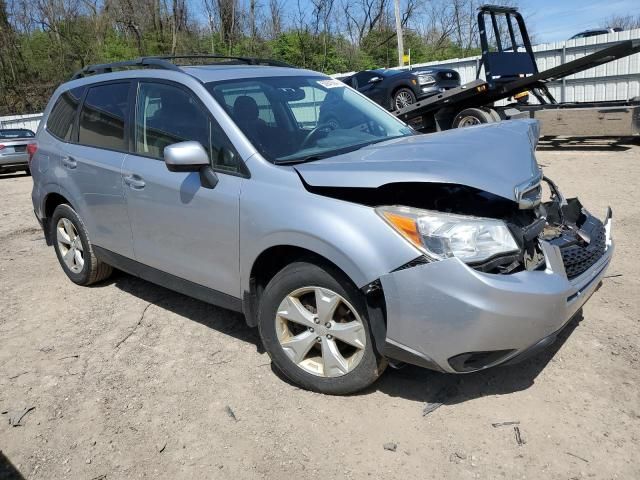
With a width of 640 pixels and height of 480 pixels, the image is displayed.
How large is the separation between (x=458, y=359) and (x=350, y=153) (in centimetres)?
134

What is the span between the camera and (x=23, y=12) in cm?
3159

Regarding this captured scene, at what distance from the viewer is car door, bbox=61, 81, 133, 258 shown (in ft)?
13.6

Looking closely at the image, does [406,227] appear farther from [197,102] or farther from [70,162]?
[70,162]

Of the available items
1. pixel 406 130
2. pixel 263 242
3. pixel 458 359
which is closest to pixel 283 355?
pixel 263 242

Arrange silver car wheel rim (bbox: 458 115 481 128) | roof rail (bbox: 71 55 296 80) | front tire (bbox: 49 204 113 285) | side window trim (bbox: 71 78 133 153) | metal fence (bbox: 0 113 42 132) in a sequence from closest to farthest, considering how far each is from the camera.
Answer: roof rail (bbox: 71 55 296 80) < side window trim (bbox: 71 78 133 153) < front tire (bbox: 49 204 113 285) < silver car wheel rim (bbox: 458 115 481 128) < metal fence (bbox: 0 113 42 132)

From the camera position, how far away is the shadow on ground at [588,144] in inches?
443

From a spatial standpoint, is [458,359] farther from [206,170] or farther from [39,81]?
[39,81]

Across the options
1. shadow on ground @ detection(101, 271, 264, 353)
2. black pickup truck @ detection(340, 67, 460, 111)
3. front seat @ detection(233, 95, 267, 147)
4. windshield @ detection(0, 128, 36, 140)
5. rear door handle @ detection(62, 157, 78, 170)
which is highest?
black pickup truck @ detection(340, 67, 460, 111)

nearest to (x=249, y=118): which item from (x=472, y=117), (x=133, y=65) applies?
(x=133, y=65)

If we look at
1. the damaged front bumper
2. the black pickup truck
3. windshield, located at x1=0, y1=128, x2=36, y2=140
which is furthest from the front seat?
windshield, located at x1=0, y1=128, x2=36, y2=140

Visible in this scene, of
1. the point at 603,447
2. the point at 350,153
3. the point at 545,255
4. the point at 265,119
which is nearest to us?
the point at 603,447

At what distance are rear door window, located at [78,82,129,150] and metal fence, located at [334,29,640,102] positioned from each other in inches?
575

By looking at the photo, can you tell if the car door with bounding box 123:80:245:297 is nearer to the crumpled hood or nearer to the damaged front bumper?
the crumpled hood

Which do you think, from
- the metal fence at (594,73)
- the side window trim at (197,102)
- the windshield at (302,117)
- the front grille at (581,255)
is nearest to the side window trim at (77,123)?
the side window trim at (197,102)
